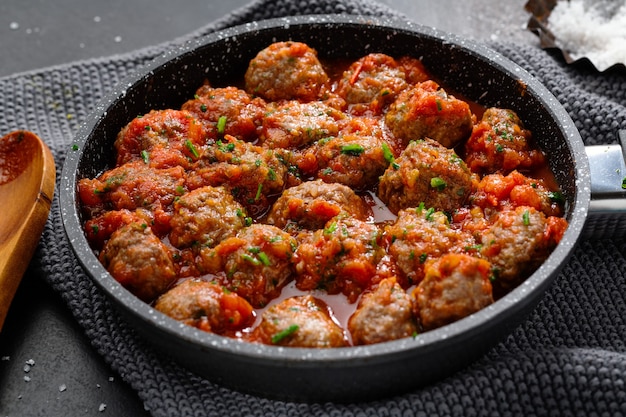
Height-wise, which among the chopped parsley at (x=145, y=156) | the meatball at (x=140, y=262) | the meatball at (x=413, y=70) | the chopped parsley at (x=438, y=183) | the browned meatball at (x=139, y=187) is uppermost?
the meatball at (x=413, y=70)

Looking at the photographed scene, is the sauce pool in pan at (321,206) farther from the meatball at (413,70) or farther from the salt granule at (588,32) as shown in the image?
the salt granule at (588,32)

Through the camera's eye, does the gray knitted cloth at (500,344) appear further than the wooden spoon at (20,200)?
No

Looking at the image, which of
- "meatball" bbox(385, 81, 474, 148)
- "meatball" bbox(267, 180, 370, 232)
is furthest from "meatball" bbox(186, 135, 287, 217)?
"meatball" bbox(385, 81, 474, 148)

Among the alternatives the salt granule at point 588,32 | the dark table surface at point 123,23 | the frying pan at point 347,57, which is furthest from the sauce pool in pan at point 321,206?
the dark table surface at point 123,23

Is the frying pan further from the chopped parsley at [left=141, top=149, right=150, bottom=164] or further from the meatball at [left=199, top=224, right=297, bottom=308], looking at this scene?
the meatball at [left=199, top=224, right=297, bottom=308]

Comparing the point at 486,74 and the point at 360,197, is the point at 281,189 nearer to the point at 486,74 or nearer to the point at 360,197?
the point at 360,197

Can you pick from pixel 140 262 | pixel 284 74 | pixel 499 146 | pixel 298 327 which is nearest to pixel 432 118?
pixel 499 146

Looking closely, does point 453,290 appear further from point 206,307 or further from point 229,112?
point 229,112

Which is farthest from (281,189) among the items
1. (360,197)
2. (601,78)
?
(601,78)
